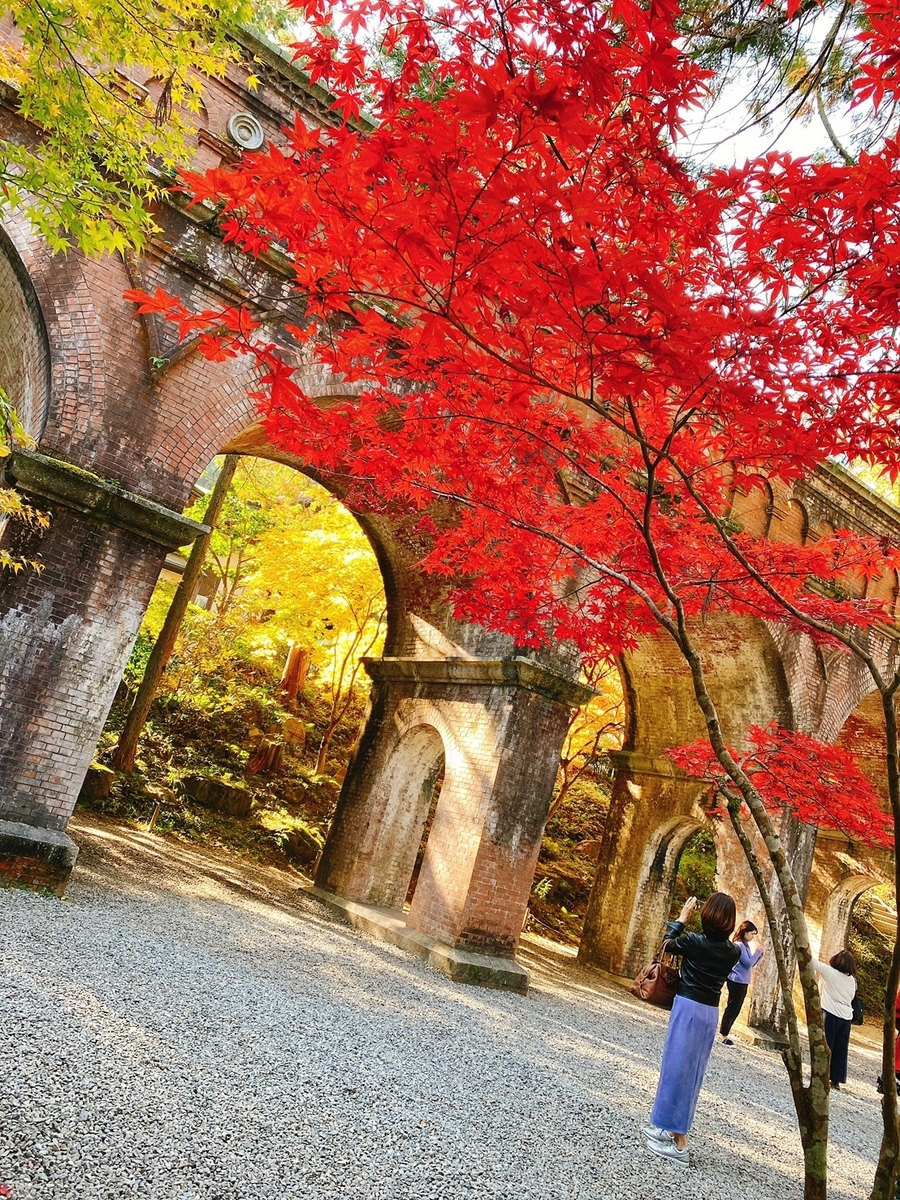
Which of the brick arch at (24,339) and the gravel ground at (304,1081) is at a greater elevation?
the brick arch at (24,339)

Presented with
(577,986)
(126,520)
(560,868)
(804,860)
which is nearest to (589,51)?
(126,520)

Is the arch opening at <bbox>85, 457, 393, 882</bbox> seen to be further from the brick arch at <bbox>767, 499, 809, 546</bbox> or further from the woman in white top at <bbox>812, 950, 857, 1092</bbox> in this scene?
the woman in white top at <bbox>812, 950, 857, 1092</bbox>

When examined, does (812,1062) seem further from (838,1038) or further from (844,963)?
(838,1038)

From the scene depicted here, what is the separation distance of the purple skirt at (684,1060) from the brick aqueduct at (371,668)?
3914 millimetres

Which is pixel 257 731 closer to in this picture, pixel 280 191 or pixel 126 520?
pixel 126 520

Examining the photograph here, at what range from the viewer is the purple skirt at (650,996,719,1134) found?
448 centimetres

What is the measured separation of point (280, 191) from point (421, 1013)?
6.17m

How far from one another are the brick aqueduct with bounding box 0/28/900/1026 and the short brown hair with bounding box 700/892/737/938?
13.4 ft

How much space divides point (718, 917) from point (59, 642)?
568 cm

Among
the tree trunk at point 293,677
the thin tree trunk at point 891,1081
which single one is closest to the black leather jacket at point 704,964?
the thin tree trunk at point 891,1081

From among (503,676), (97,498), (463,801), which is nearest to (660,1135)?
(463,801)

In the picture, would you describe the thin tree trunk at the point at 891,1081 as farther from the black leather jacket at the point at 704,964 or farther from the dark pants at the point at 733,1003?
the dark pants at the point at 733,1003

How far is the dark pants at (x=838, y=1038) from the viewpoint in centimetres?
799

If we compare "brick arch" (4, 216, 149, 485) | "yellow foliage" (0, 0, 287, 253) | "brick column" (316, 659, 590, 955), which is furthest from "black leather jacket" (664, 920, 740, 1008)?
"brick arch" (4, 216, 149, 485)
